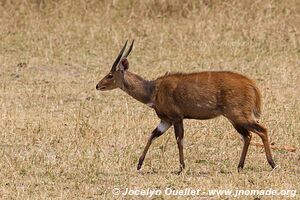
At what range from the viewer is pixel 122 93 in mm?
14000

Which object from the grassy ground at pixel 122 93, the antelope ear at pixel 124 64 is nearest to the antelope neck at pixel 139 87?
the antelope ear at pixel 124 64

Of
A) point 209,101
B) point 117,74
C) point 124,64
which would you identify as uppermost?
point 124,64

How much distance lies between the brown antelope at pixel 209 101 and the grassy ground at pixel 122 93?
409 millimetres

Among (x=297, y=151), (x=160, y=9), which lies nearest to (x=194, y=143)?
(x=297, y=151)

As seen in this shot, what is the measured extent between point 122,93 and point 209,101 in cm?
496

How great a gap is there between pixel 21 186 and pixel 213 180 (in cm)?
184

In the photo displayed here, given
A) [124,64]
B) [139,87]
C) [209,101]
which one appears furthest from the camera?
[124,64]

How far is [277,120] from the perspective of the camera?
11.7 metres

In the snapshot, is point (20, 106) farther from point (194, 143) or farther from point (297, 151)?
point (297, 151)

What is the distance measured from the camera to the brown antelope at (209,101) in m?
9.07

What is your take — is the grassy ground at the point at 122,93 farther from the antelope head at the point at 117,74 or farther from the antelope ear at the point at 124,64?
the antelope ear at the point at 124,64

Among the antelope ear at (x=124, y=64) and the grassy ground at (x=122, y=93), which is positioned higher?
the antelope ear at (x=124, y=64)

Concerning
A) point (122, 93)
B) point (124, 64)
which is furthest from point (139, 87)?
point (122, 93)

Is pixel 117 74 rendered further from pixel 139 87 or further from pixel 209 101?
pixel 209 101
